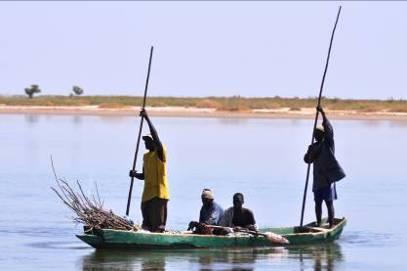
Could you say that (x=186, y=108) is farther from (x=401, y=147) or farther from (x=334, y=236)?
(x=334, y=236)

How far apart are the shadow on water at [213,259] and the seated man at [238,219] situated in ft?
1.02

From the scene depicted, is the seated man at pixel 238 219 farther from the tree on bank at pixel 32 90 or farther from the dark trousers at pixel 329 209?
the tree on bank at pixel 32 90

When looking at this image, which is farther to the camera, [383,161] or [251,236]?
[383,161]

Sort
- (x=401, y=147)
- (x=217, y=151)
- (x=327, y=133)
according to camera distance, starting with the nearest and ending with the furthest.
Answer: (x=327, y=133), (x=217, y=151), (x=401, y=147)

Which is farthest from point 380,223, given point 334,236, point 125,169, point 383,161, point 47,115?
point 47,115

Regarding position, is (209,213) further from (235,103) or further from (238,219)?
(235,103)

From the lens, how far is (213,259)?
15.8 meters

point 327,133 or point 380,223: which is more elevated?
point 327,133

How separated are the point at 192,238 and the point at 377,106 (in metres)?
53.6

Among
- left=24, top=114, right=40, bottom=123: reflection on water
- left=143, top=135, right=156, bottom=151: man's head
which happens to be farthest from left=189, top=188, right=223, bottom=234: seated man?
left=24, top=114, right=40, bottom=123: reflection on water

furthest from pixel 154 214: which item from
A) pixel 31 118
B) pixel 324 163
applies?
pixel 31 118

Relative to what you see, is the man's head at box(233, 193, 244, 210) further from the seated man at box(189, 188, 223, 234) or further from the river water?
the river water

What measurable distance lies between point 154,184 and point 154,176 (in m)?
0.09

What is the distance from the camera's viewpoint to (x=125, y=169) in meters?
29.0
